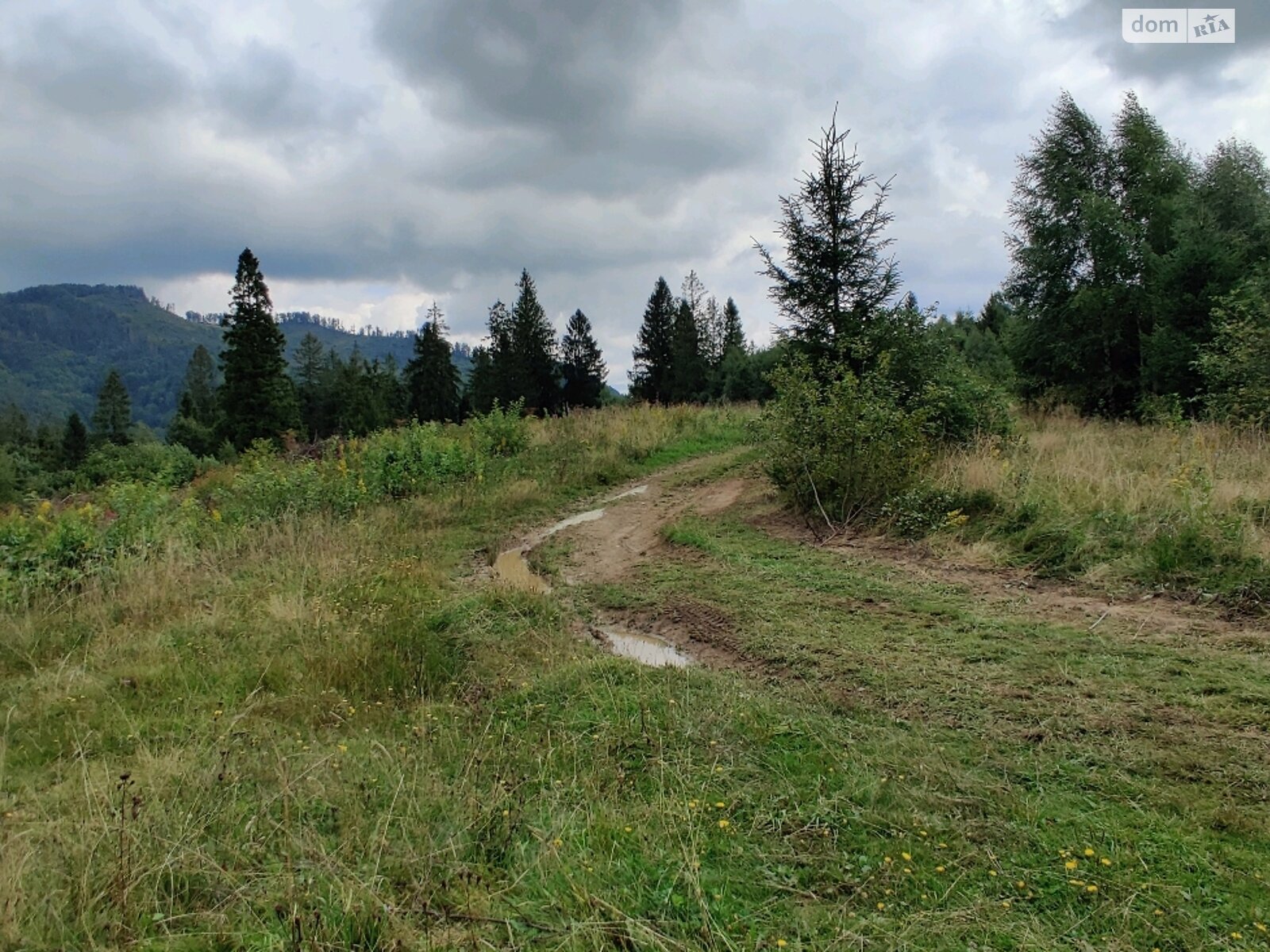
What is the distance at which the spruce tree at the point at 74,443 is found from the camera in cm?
5575

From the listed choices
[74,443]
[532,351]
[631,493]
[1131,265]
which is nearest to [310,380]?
[74,443]

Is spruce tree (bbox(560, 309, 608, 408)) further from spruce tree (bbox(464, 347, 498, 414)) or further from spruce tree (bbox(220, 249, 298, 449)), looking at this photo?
spruce tree (bbox(220, 249, 298, 449))

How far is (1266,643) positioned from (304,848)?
5.39 m

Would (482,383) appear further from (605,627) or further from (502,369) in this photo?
(605,627)

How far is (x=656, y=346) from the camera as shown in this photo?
53594 mm

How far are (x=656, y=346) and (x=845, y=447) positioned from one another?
46705 mm

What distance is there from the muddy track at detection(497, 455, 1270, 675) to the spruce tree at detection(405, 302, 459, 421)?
146 feet

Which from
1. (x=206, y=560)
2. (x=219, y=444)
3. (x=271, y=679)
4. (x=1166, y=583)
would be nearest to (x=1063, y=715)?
(x=1166, y=583)

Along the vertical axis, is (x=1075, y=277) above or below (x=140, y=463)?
above

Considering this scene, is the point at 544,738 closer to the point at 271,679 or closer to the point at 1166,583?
the point at 271,679

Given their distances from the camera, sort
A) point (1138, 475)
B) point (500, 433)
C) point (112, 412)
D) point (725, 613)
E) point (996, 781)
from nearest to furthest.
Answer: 1. point (996, 781)
2. point (725, 613)
3. point (1138, 475)
4. point (500, 433)
5. point (112, 412)

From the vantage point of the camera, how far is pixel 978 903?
6.92 ft

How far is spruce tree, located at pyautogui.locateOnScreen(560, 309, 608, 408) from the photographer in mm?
53219

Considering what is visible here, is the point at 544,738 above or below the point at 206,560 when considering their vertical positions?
below
